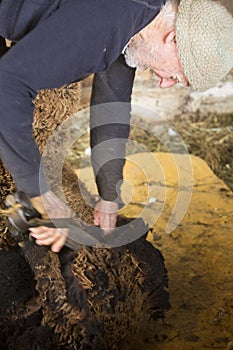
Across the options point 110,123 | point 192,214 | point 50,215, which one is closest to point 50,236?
point 50,215

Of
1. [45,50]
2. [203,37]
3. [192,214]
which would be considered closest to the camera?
[45,50]

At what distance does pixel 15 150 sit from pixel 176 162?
7.72ft

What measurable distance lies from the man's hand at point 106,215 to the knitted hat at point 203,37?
0.77 m

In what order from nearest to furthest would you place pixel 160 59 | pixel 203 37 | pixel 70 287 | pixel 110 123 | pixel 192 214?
pixel 203 37 → pixel 160 59 → pixel 70 287 → pixel 110 123 → pixel 192 214

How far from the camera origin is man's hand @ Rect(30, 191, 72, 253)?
74.5 inches

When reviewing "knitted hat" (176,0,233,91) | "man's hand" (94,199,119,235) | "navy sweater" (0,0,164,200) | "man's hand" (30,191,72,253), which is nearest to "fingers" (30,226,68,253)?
"man's hand" (30,191,72,253)

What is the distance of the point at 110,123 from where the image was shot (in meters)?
2.47

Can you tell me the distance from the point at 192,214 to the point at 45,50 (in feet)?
6.38

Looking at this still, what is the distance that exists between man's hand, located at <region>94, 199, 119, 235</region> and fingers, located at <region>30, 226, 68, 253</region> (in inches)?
15.1

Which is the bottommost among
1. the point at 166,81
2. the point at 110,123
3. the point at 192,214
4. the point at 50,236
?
the point at 192,214

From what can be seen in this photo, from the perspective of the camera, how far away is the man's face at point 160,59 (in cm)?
197

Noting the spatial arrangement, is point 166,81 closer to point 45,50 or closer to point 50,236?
point 45,50

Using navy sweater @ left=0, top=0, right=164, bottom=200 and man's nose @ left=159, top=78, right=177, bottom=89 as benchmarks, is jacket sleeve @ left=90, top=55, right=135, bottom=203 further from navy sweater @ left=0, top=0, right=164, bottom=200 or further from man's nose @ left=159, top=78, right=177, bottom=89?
navy sweater @ left=0, top=0, right=164, bottom=200

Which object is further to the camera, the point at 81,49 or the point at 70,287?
the point at 70,287
